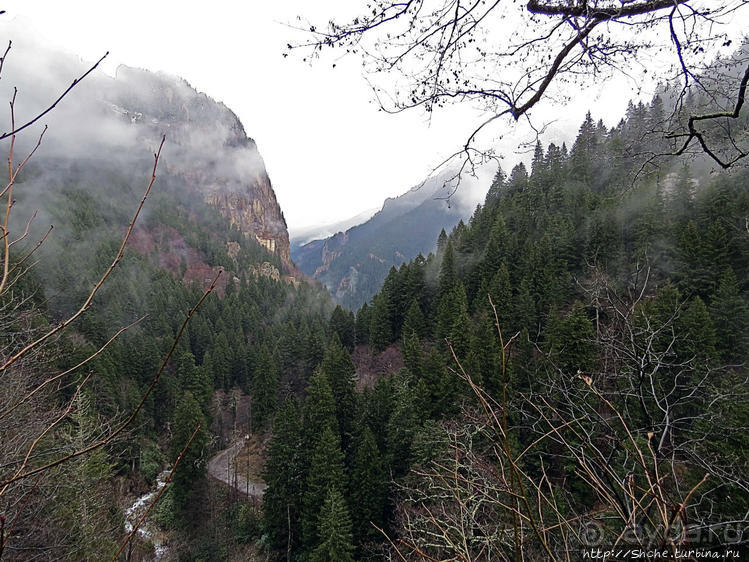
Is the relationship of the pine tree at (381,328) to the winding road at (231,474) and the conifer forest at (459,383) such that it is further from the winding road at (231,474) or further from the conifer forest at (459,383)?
the winding road at (231,474)

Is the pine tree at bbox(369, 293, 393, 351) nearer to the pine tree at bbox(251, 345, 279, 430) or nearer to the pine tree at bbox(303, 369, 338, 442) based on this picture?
the pine tree at bbox(251, 345, 279, 430)

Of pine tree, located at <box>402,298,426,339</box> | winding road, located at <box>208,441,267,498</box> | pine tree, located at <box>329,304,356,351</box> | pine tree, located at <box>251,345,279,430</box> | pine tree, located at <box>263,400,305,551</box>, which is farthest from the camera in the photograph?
pine tree, located at <box>329,304,356,351</box>

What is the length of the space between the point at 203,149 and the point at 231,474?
10611 centimetres

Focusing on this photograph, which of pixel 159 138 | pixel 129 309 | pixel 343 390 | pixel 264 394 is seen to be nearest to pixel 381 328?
pixel 343 390

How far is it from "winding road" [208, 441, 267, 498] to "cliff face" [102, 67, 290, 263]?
250 feet

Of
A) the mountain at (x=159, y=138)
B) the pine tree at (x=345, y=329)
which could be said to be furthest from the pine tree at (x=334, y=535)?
the mountain at (x=159, y=138)

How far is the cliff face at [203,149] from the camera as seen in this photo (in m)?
98.9

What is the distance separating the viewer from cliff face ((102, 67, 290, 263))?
98875 millimetres

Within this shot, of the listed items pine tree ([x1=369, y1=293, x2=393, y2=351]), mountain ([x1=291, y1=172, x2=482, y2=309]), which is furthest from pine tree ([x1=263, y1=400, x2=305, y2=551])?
mountain ([x1=291, y1=172, x2=482, y2=309])

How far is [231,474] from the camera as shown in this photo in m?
22.3

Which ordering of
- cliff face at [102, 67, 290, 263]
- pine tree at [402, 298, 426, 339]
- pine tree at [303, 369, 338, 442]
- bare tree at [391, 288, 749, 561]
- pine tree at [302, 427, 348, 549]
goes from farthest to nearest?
cliff face at [102, 67, 290, 263]
pine tree at [402, 298, 426, 339]
pine tree at [303, 369, 338, 442]
pine tree at [302, 427, 348, 549]
bare tree at [391, 288, 749, 561]

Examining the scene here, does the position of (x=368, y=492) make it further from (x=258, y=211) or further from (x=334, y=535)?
(x=258, y=211)

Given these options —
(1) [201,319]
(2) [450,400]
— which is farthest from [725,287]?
(1) [201,319]

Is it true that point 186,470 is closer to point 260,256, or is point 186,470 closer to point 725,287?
point 725,287
